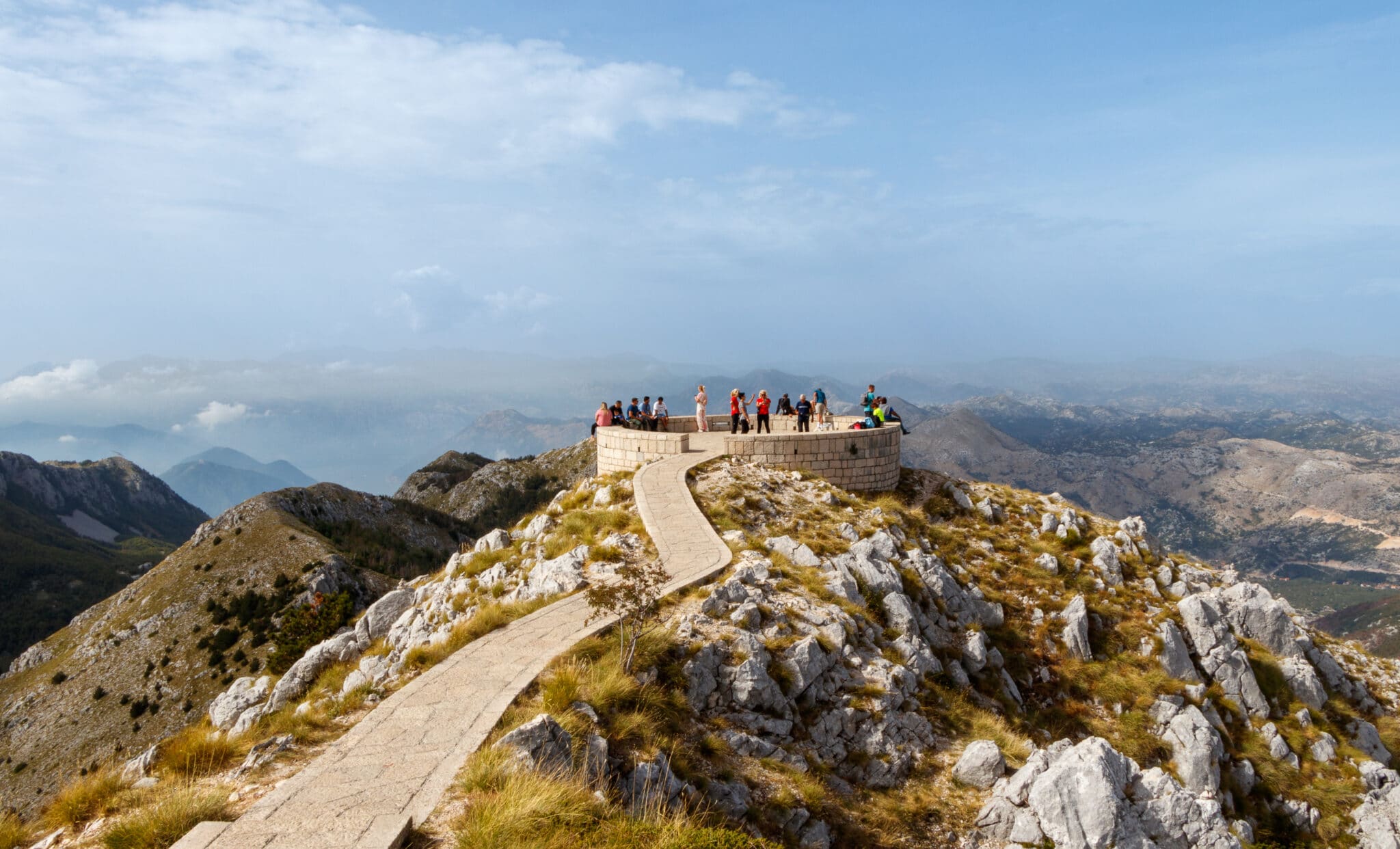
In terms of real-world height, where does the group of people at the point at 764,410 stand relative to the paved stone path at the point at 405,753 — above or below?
above

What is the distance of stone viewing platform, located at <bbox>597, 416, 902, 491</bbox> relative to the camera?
86.9ft

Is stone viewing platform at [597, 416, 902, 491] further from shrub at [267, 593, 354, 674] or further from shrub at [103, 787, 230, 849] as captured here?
shrub at [103, 787, 230, 849]

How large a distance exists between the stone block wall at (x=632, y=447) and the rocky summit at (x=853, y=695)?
86.9 inches

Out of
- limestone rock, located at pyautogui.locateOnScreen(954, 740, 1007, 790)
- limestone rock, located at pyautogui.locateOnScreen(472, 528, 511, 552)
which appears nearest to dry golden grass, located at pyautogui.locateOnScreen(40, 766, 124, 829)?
limestone rock, located at pyautogui.locateOnScreen(472, 528, 511, 552)

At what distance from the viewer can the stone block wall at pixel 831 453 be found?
2645cm

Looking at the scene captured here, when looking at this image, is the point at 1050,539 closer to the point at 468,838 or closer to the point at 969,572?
the point at 969,572

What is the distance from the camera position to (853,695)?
533 inches

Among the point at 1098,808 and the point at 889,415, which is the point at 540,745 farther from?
the point at 889,415

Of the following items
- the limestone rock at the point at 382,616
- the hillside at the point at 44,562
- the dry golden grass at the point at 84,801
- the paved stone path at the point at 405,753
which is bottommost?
the hillside at the point at 44,562

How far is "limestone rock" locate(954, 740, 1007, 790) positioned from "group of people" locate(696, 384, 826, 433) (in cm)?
1767

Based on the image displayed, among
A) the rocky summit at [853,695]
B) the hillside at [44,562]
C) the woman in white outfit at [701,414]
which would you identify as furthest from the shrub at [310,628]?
the hillside at [44,562]

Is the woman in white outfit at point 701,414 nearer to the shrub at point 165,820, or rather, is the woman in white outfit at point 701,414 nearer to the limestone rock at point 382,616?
the limestone rock at point 382,616

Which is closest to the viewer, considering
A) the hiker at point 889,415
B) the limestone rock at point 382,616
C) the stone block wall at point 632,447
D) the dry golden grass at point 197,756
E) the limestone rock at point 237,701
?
the dry golden grass at point 197,756

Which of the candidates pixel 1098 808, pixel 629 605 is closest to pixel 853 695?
pixel 1098 808
